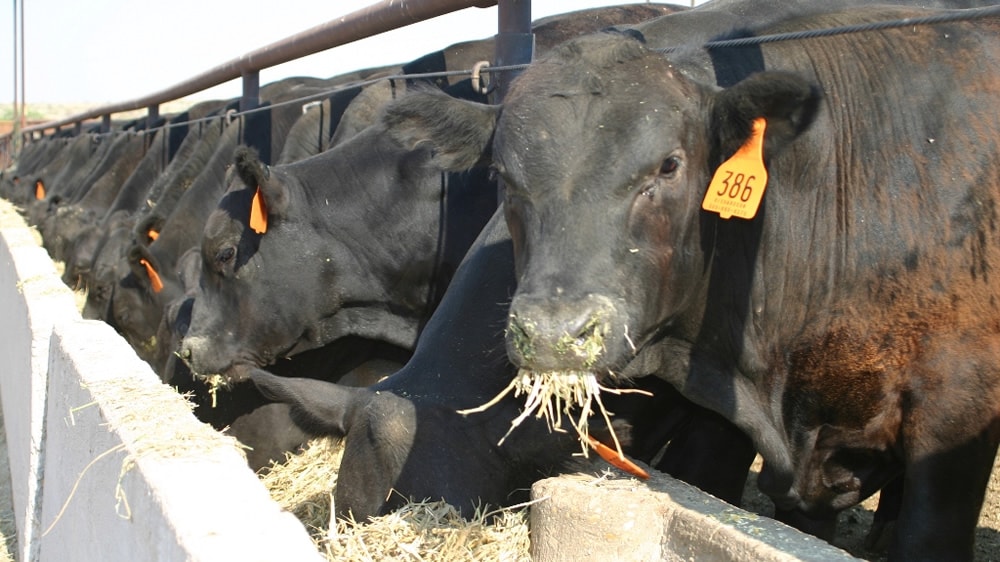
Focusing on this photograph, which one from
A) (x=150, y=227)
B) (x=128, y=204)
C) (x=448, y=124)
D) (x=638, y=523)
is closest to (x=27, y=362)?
(x=448, y=124)

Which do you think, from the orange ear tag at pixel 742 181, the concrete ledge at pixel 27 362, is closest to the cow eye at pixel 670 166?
the orange ear tag at pixel 742 181

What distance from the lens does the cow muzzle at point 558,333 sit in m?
2.88

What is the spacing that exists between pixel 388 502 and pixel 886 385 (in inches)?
65.4

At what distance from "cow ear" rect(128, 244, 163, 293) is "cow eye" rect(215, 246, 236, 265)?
7.39 ft

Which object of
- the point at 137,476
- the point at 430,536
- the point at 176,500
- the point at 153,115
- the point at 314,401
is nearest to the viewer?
the point at 176,500

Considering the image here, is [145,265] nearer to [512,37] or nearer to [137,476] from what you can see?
[512,37]

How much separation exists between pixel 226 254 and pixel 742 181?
3.31 m

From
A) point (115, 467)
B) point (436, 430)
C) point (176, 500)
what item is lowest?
point (436, 430)

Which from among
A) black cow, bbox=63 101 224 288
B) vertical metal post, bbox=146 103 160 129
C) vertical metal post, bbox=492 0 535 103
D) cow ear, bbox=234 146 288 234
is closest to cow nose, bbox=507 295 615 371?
vertical metal post, bbox=492 0 535 103

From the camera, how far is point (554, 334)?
9.42 ft

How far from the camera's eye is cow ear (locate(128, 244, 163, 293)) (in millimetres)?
7941

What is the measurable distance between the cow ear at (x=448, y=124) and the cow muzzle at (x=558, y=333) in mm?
940

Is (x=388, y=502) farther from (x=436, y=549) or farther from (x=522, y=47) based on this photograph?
(x=522, y=47)

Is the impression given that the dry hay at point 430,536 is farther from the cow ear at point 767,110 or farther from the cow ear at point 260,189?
the cow ear at point 260,189
